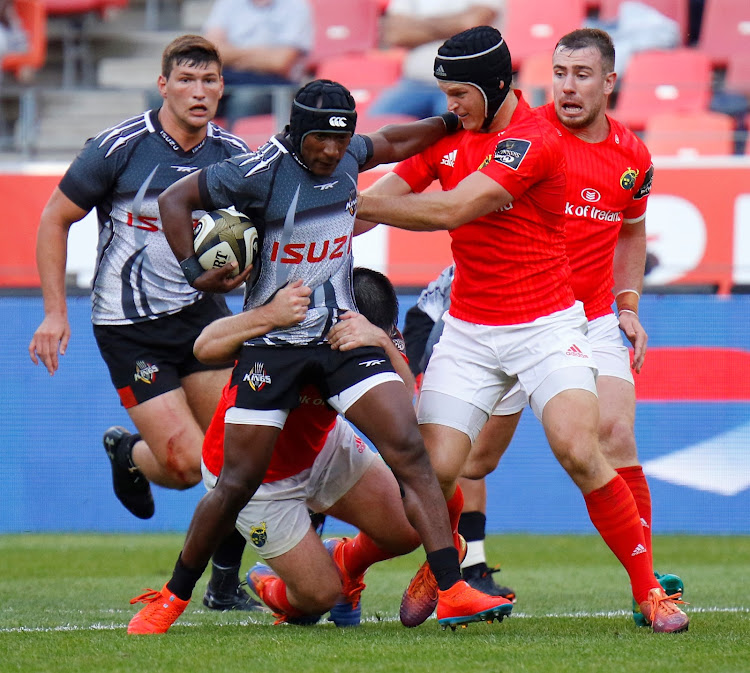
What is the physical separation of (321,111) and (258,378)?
3.54ft

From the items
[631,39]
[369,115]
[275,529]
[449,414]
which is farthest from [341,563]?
[631,39]

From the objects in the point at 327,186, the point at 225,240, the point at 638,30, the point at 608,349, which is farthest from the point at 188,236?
the point at 638,30

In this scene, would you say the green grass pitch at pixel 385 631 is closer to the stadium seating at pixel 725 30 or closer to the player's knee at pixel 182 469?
the player's knee at pixel 182 469

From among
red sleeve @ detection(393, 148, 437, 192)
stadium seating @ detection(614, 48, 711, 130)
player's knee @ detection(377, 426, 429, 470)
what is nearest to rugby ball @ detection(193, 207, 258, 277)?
player's knee @ detection(377, 426, 429, 470)

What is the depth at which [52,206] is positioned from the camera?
6.11 metres

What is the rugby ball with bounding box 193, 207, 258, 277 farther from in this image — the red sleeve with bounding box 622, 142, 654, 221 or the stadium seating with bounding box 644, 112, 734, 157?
the stadium seating with bounding box 644, 112, 734, 157

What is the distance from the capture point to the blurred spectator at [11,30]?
1406 centimetres

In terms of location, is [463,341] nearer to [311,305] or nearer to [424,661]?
[311,305]

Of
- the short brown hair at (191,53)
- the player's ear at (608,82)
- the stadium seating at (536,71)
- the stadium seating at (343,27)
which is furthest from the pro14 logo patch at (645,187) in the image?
the stadium seating at (343,27)

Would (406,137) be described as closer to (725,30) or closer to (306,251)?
(306,251)

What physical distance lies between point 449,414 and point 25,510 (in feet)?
20.0

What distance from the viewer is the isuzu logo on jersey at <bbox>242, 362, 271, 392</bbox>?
15.8 ft

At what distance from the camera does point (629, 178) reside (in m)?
5.56

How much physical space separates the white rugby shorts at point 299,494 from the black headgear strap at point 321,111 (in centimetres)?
139
